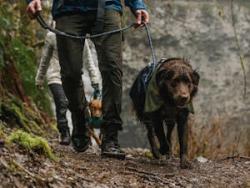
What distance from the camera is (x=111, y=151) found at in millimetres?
6301

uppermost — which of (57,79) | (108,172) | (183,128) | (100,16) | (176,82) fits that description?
(100,16)

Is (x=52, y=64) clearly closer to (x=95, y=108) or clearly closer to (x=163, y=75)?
(x=95, y=108)

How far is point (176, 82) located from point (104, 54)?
75 cm

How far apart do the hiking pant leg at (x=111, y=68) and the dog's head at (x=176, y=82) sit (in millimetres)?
471

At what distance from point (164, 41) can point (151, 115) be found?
36.9 feet

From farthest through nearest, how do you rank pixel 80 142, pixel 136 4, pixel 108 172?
pixel 80 142
pixel 136 4
pixel 108 172

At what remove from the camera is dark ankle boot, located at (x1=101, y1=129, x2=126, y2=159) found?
248 inches

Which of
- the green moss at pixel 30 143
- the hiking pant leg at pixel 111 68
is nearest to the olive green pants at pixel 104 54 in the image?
the hiking pant leg at pixel 111 68

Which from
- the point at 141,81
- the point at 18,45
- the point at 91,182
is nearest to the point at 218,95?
the point at 18,45

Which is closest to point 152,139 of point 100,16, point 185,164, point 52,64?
point 185,164

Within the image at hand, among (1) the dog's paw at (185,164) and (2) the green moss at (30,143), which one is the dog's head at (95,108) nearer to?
(1) the dog's paw at (185,164)

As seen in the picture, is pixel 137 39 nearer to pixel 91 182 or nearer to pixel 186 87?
pixel 186 87

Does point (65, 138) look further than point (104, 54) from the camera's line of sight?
Yes

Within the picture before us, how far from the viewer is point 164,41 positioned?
706 inches
